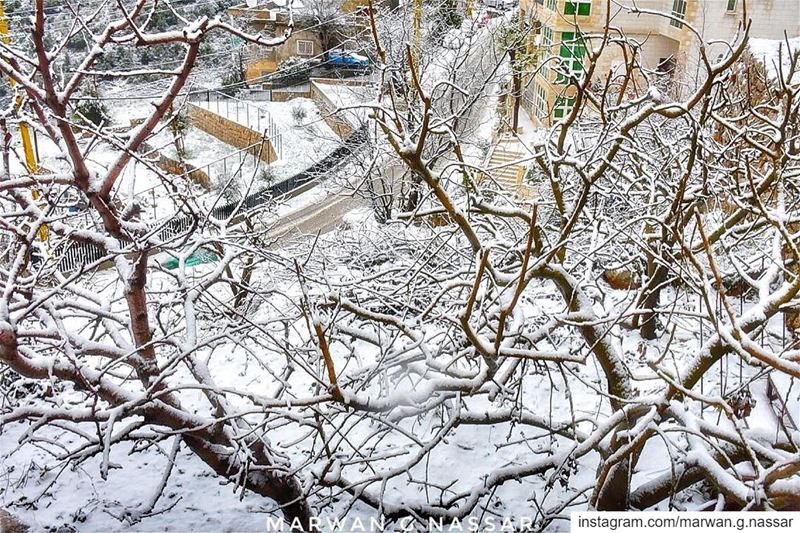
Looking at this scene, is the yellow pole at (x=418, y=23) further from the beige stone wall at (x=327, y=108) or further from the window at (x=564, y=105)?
the window at (x=564, y=105)

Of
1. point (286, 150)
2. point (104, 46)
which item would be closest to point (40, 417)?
point (104, 46)

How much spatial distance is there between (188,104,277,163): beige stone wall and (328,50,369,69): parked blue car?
3326 millimetres

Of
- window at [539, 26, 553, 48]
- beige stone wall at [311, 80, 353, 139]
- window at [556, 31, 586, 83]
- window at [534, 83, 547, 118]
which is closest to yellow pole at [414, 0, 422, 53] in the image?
beige stone wall at [311, 80, 353, 139]

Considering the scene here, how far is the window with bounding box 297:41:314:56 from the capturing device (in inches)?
868

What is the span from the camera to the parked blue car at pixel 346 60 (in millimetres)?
16453

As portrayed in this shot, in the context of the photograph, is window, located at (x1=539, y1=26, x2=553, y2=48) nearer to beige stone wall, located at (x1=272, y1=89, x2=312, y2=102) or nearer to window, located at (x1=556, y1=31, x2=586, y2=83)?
beige stone wall, located at (x1=272, y1=89, x2=312, y2=102)

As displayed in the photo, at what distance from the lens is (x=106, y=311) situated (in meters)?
4.24

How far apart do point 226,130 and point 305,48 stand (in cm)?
414

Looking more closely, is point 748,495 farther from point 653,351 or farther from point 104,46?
point 653,351

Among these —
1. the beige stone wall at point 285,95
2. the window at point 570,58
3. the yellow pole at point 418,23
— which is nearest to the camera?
the window at point 570,58

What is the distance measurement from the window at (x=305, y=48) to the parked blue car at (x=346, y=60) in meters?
1.29

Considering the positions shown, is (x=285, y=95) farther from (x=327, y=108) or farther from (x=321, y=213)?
(x=321, y=213)

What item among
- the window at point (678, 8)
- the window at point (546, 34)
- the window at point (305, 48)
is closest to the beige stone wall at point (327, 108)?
the window at point (305, 48)

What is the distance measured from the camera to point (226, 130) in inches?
845
